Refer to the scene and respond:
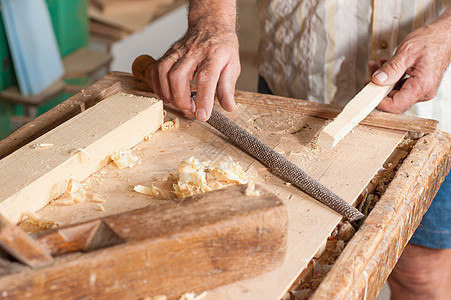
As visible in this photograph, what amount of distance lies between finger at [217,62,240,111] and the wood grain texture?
0.48m

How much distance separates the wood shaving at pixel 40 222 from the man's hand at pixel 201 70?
1.57ft

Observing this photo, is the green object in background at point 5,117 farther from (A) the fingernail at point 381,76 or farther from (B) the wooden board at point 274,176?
(A) the fingernail at point 381,76

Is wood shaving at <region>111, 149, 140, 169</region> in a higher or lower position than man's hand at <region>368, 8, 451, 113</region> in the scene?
lower

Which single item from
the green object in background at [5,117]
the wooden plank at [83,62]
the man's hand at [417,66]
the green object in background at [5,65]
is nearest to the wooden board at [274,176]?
the man's hand at [417,66]

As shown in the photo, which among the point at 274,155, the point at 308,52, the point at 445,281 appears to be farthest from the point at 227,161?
the point at 445,281

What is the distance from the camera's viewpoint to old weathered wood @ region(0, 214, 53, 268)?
0.75m

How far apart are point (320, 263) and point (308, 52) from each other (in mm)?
1033

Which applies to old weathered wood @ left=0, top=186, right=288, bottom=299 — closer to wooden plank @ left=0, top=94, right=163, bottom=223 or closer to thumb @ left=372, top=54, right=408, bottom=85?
wooden plank @ left=0, top=94, right=163, bottom=223

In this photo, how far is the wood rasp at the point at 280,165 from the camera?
112 cm

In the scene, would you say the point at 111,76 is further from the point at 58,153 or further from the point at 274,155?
the point at 274,155

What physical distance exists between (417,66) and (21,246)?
3.79 ft

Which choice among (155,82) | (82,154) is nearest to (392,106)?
(155,82)

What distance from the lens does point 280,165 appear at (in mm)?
1236

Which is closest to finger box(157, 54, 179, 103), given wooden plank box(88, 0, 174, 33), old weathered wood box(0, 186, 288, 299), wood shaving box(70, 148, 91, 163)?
wood shaving box(70, 148, 91, 163)
